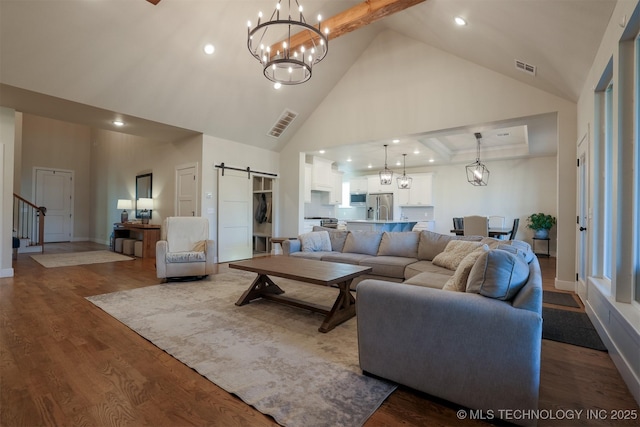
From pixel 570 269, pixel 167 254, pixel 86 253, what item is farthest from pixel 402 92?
pixel 86 253

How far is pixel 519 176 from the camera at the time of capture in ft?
26.3

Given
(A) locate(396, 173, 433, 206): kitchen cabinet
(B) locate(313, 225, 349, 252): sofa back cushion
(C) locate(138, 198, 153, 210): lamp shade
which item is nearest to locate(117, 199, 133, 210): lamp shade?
(C) locate(138, 198, 153, 210): lamp shade

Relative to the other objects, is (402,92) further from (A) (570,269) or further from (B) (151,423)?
(B) (151,423)

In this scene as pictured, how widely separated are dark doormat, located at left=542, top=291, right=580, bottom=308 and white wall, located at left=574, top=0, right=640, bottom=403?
34 centimetres

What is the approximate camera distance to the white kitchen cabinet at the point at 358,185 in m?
10.4

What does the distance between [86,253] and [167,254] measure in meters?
4.53

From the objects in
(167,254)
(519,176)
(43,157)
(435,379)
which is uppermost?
(43,157)

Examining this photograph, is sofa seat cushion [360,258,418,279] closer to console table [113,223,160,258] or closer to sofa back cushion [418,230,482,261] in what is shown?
sofa back cushion [418,230,482,261]

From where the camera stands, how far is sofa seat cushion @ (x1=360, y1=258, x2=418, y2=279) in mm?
3674

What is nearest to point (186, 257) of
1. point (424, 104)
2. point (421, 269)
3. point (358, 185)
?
point (421, 269)

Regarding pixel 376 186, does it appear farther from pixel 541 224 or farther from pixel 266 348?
pixel 266 348

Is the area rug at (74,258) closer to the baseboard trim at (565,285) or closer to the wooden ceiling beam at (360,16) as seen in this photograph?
the wooden ceiling beam at (360,16)

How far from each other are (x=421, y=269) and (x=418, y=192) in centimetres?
630

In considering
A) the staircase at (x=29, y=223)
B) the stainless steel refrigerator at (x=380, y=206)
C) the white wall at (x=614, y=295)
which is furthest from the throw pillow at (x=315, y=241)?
the staircase at (x=29, y=223)
